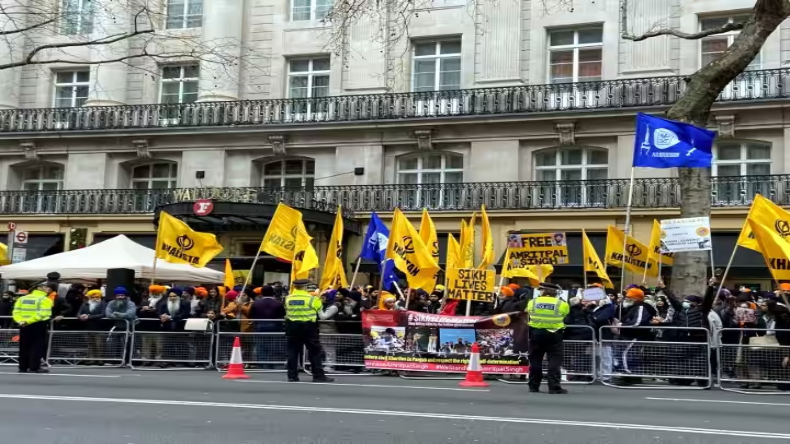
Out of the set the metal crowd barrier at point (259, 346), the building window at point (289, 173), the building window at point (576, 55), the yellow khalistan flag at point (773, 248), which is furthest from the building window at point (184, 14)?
the yellow khalistan flag at point (773, 248)

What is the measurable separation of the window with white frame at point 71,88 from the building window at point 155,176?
3.23m

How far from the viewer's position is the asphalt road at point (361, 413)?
26.9 feet

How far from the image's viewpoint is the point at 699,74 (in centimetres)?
1773

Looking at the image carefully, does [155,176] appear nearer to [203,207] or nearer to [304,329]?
[203,207]

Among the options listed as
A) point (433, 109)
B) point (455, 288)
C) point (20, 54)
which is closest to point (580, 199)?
point (433, 109)

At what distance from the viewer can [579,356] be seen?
14.1 metres

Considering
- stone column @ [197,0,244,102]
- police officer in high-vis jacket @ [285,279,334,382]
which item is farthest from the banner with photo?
stone column @ [197,0,244,102]

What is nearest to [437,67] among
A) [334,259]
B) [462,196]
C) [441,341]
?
[462,196]

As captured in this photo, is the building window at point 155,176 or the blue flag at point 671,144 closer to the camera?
the blue flag at point 671,144

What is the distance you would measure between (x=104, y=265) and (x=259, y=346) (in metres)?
5.58

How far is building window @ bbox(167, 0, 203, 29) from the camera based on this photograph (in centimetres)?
3145

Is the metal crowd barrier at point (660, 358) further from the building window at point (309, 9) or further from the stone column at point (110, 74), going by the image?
the stone column at point (110, 74)

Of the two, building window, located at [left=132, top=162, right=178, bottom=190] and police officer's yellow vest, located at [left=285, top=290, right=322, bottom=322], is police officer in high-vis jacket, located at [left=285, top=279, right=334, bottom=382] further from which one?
building window, located at [left=132, top=162, right=178, bottom=190]

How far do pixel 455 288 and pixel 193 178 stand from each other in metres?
16.7
